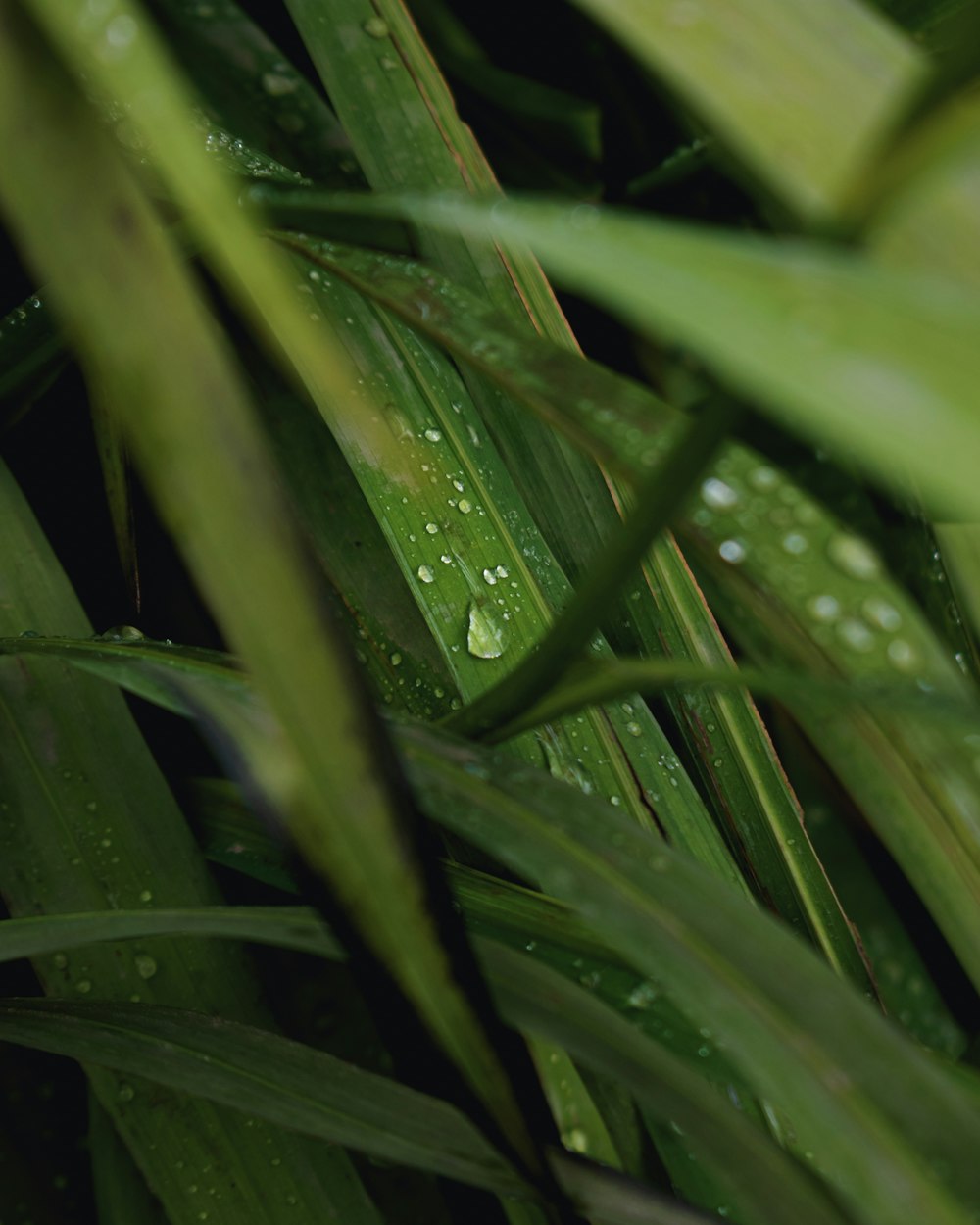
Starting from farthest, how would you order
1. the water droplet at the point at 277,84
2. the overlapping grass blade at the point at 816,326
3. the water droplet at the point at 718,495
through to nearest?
1. the water droplet at the point at 277,84
2. the water droplet at the point at 718,495
3. the overlapping grass blade at the point at 816,326

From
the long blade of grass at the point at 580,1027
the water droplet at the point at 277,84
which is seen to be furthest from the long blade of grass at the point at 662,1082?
the water droplet at the point at 277,84

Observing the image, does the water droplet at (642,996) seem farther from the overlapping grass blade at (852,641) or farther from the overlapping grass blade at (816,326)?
the overlapping grass blade at (816,326)

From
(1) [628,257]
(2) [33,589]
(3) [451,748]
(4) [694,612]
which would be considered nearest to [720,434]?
(1) [628,257]

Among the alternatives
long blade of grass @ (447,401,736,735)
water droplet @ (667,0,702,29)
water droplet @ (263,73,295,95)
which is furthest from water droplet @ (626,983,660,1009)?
water droplet @ (263,73,295,95)

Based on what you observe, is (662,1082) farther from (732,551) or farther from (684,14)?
(684,14)

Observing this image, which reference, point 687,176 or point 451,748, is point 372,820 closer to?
point 451,748

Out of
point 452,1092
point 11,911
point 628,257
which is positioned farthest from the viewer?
point 11,911

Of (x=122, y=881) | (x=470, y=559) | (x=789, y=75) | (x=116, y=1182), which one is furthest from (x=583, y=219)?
(x=116, y=1182)
